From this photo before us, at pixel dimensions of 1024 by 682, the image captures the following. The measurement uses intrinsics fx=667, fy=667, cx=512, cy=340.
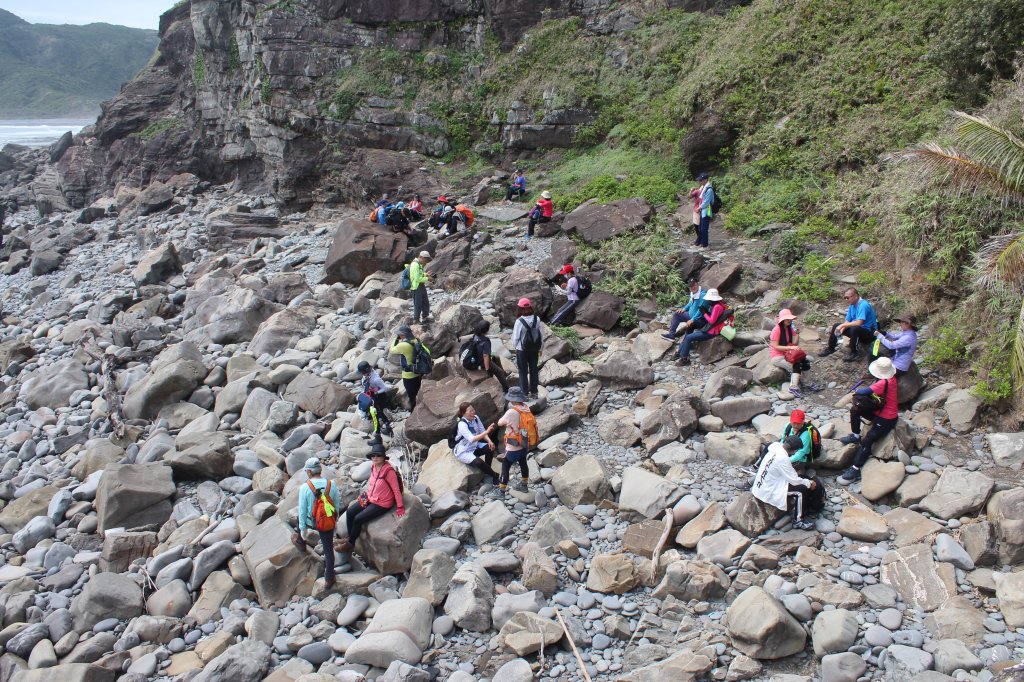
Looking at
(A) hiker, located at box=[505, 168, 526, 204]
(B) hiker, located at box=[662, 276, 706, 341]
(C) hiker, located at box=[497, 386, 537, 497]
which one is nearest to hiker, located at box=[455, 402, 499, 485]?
(C) hiker, located at box=[497, 386, 537, 497]

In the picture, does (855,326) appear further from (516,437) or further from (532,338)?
(516,437)

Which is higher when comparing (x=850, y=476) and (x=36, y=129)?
(x=36, y=129)

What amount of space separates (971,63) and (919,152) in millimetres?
4524

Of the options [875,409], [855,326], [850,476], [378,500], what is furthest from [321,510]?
[855,326]

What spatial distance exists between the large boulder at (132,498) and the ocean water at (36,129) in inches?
2661

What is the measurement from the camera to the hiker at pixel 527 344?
962 cm

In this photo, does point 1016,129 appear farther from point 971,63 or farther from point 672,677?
point 672,677

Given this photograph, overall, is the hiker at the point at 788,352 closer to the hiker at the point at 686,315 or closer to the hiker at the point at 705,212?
the hiker at the point at 686,315

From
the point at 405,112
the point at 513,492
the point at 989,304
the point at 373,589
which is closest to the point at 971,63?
the point at 989,304

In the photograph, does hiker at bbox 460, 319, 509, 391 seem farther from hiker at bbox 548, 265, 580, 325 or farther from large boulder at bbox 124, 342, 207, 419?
large boulder at bbox 124, 342, 207, 419

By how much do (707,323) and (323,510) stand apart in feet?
21.5

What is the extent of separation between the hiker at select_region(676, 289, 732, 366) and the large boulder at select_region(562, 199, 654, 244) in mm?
4498

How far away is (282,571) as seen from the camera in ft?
25.0

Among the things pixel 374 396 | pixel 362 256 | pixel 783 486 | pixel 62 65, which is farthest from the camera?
pixel 62 65
